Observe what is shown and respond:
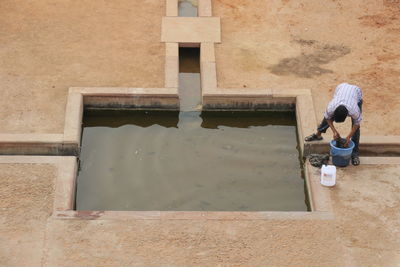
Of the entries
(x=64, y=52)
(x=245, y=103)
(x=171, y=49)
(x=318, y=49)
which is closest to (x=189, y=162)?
(x=245, y=103)

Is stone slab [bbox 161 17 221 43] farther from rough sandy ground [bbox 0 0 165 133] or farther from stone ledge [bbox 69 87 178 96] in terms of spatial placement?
stone ledge [bbox 69 87 178 96]

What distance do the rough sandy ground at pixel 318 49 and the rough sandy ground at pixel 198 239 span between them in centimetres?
226

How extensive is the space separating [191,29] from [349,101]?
466 centimetres

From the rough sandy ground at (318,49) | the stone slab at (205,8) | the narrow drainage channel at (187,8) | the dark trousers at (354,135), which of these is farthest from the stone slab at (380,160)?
the narrow drainage channel at (187,8)

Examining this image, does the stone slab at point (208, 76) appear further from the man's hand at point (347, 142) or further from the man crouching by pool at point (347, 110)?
the man's hand at point (347, 142)

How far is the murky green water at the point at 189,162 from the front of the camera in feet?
32.7

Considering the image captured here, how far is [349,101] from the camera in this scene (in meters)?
9.62

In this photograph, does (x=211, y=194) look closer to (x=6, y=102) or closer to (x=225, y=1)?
(x=6, y=102)

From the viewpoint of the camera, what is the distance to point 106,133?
445 inches

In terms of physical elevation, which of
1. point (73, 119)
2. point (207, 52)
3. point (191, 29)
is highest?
point (191, 29)

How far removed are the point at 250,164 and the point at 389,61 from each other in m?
3.85

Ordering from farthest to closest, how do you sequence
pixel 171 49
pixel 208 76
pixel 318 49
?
pixel 318 49 → pixel 171 49 → pixel 208 76

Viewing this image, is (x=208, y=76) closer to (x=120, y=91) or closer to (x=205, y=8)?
(x=120, y=91)

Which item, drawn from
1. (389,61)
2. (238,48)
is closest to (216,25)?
(238,48)
